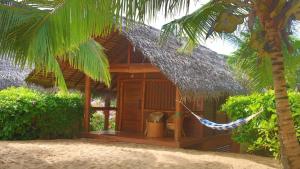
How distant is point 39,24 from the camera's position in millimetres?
4633

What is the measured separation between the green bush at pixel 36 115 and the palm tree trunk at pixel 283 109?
733 cm

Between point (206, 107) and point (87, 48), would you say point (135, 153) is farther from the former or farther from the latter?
point (206, 107)

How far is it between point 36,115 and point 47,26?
601 cm

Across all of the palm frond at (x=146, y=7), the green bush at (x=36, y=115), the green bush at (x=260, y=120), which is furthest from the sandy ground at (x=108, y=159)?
the palm frond at (x=146, y=7)

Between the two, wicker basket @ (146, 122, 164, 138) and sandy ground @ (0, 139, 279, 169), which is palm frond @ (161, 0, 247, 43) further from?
wicker basket @ (146, 122, 164, 138)

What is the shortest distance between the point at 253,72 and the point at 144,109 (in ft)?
19.0

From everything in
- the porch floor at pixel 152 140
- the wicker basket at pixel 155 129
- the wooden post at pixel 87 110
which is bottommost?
the porch floor at pixel 152 140

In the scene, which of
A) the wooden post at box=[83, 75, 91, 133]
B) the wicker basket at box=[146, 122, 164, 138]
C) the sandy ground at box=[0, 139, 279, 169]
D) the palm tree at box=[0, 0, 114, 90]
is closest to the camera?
the palm tree at box=[0, 0, 114, 90]

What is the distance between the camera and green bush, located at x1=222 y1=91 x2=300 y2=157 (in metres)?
6.85

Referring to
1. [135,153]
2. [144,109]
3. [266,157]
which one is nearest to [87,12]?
Result: [135,153]

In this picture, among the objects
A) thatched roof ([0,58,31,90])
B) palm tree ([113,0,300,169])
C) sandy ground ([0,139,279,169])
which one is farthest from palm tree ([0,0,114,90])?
thatched roof ([0,58,31,90])

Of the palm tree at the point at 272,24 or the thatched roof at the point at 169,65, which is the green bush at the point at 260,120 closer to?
the thatched roof at the point at 169,65

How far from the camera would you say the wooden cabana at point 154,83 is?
31.7 feet

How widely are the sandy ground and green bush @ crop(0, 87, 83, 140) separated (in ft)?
4.12
